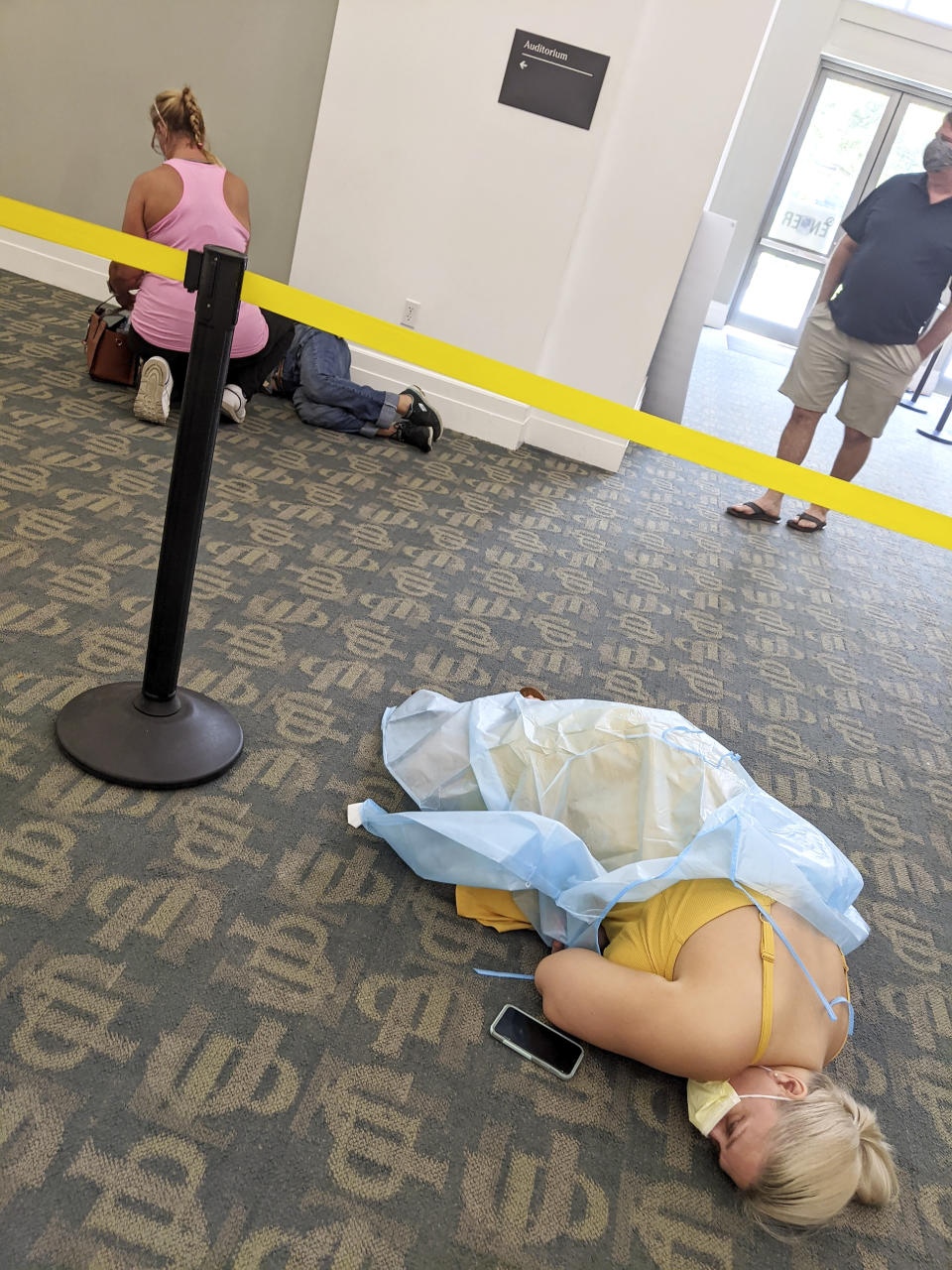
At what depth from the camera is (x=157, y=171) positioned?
3.53 metres

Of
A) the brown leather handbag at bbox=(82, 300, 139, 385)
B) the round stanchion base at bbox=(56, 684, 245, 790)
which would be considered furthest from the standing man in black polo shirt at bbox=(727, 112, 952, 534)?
the round stanchion base at bbox=(56, 684, 245, 790)

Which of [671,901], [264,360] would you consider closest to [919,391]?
[264,360]

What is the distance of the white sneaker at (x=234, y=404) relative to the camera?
3766 millimetres

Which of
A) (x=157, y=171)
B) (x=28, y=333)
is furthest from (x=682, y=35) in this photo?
(x=28, y=333)

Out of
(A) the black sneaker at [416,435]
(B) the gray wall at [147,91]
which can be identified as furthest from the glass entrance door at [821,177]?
(A) the black sneaker at [416,435]

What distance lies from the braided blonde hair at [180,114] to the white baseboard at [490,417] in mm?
1101

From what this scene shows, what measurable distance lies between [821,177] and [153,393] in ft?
32.2

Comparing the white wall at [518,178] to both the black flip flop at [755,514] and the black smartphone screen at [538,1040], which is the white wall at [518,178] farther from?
the black smartphone screen at [538,1040]

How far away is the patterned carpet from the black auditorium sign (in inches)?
70.2

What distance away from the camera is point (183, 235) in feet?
11.7

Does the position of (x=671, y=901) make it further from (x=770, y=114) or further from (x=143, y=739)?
(x=770, y=114)

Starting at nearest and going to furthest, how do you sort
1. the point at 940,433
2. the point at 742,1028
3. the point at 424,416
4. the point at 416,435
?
1. the point at 742,1028
2. the point at 416,435
3. the point at 424,416
4. the point at 940,433

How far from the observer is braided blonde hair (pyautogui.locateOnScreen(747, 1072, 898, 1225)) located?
1.43 metres

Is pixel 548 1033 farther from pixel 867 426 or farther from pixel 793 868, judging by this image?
pixel 867 426
